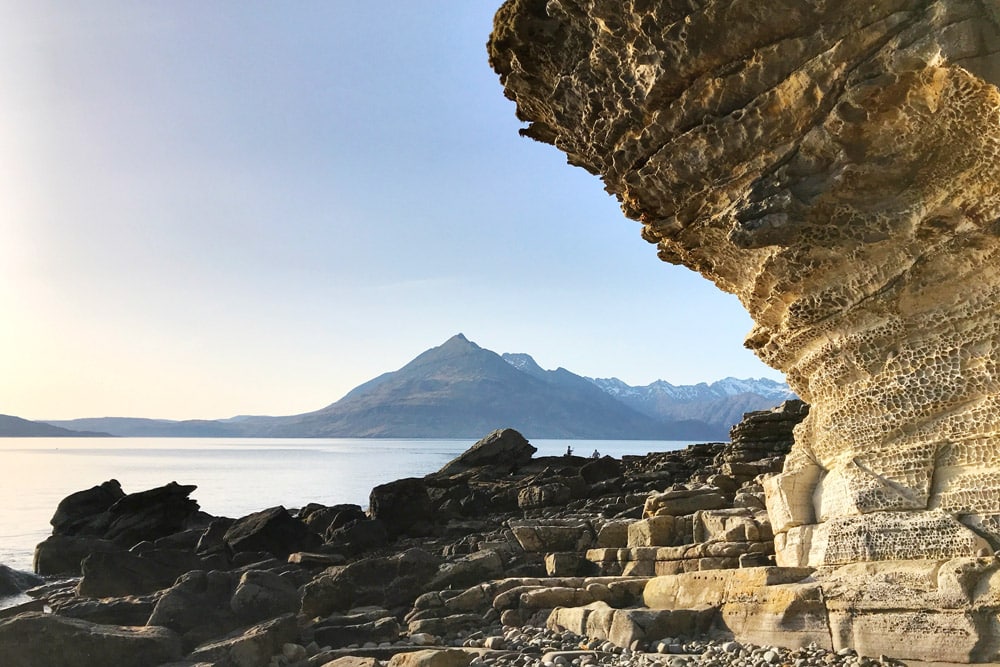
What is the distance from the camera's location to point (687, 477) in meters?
29.3

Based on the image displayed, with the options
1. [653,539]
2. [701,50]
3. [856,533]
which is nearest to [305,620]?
[653,539]

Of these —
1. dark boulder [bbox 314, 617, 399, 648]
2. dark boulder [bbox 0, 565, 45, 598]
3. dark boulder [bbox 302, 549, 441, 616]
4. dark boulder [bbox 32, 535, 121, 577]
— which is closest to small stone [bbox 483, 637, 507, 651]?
dark boulder [bbox 314, 617, 399, 648]

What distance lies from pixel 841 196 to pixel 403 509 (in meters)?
20.2

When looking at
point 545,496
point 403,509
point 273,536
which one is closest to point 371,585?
point 273,536

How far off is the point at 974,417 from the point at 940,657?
2.87 meters

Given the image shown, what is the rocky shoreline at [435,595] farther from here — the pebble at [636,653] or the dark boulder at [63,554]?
the dark boulder at [63,554]

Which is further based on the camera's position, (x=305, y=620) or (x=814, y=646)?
(x=305, y=620)

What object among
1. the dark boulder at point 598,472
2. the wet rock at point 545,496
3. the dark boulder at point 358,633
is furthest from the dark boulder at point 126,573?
the dark boulder at point 598,472

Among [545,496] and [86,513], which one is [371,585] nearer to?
[545,496]

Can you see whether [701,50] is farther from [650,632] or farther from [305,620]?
[305,620]

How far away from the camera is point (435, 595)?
49.0ft

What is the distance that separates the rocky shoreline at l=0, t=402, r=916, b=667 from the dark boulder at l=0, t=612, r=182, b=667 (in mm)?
21

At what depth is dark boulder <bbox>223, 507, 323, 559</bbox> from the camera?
80.8ft

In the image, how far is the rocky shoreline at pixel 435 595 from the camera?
11.2m
